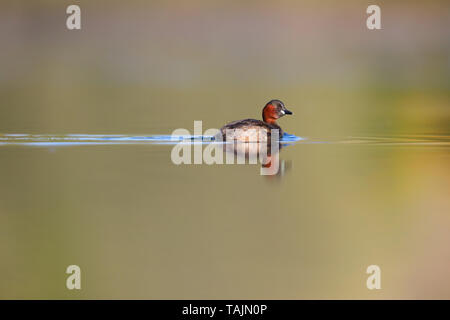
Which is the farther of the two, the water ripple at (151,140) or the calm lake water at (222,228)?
the water ripple at (151,140)

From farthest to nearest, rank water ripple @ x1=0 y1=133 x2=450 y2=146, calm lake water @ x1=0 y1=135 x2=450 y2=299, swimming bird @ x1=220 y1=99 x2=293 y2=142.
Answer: swimming bird @ x1=220 y1=99 x2=293 y2=142 < water ripple @ x1=0 y1=133 x2=450 y2=146 < calm lake water @ x1=0 y1=135 x2=450 y2=299

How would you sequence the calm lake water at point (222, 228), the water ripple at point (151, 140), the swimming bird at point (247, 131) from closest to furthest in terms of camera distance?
the calm lake water at point (222, 228)
the water ripple at point (151, 140)
the swimming bird at point (247, 131)

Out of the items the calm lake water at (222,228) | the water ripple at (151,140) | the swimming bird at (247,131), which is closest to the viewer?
the calm lake water at (222,228)

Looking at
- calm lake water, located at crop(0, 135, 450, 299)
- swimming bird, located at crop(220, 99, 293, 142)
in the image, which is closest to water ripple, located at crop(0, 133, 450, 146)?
swimming bird, located at crop(220, 99, 293, 142)

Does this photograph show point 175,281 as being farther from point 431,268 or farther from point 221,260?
point 431,268

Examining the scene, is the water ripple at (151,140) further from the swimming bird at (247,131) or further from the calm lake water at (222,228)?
the calm lake water at (222,228)

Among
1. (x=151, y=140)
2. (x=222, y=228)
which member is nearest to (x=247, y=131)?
(x=151, y=140)

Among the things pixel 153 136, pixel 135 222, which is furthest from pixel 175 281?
pixel 153 136

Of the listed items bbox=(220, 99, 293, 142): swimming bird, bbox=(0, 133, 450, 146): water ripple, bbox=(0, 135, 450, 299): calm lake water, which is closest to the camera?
bbox=(0, 135, 450, 299): calm lake water

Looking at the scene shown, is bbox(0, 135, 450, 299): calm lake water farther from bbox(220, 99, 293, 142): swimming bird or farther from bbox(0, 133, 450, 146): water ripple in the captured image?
bbox(220, 99, 293, 142): swimming bird

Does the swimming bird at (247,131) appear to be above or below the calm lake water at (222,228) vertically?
above

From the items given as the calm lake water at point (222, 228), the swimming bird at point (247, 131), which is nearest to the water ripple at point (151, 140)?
the swimming bird at point (247, 131)
